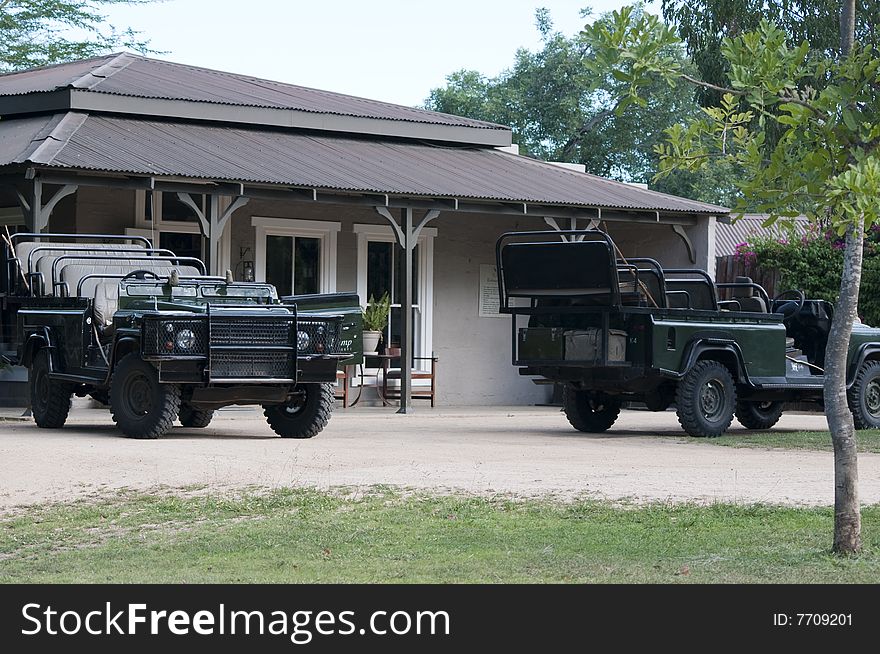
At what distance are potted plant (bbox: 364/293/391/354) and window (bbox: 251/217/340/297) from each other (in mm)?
657

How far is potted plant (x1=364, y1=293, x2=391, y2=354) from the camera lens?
854 inches

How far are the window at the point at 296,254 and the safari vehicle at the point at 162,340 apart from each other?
4884 millimetres

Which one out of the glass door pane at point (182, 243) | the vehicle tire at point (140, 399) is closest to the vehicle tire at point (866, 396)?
the vehicle tire at point (140, 399)

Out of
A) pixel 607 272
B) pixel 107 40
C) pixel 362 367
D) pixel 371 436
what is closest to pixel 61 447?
pixel 371 436

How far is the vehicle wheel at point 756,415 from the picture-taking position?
698 inches

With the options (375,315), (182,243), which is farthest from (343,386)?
(182,243)

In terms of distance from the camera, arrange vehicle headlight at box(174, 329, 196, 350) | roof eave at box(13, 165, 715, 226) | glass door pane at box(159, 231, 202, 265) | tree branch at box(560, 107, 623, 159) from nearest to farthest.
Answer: vehicle headlight at box(174, 329, 196, 350), roof eave at box(13, 165, 715, 226), glass door pane at box(159, 231, 202, 265), tree branch at box(560, 107, 623, 159)

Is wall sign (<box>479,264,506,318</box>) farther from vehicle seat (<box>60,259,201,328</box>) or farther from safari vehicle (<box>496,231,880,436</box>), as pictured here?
vehicle seat (<box>60,259,201,328</box>)

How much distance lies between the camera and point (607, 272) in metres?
15.3

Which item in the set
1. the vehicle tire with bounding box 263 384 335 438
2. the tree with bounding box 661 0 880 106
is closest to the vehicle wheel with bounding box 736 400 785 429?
the vehicle tire with bounding box 263 384 335 438

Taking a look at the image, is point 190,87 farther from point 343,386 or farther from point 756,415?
point 756,415

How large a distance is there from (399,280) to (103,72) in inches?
212

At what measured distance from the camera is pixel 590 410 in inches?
675

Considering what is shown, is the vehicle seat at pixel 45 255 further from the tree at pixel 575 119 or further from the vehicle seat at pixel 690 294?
the tree at pixel 575 119
